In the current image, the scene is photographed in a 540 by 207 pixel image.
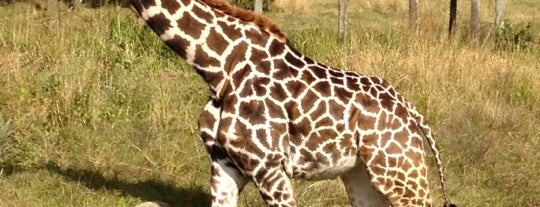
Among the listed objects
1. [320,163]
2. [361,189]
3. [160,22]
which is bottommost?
[361,189]

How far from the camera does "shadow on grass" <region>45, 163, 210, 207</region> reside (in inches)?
220

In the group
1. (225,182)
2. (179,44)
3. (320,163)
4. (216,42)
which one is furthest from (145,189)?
(320,163)

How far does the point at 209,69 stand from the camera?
4.21m

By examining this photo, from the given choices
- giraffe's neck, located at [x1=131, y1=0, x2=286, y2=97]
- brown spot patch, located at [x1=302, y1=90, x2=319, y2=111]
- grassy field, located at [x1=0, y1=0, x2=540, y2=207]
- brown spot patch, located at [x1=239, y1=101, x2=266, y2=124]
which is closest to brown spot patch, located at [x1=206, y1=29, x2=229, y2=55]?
giraffe's neck, located at [x1=131, y1=0, x2=286, y2=97]

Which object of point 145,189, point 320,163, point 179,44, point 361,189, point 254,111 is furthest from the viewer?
point 145,189

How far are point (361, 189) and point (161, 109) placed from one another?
3.18m

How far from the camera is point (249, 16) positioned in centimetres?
432

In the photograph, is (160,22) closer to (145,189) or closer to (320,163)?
(320,163)

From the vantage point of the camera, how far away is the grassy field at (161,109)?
5801mm

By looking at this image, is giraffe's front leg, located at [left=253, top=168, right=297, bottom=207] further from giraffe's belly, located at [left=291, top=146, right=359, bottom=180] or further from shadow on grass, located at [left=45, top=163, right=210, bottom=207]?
shadow on grass, located at [left=45, top=163, right=210, bottom=207]

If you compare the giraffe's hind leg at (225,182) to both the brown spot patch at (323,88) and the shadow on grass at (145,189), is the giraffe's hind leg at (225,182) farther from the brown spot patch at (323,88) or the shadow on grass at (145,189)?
the shadow on grass at (145,189)

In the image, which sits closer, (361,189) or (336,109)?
(336,109)

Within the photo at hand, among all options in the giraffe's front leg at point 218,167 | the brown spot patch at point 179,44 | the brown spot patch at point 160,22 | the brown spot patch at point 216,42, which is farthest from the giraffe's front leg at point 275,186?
the brown spot patch at point 160,22

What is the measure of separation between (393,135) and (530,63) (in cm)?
582
